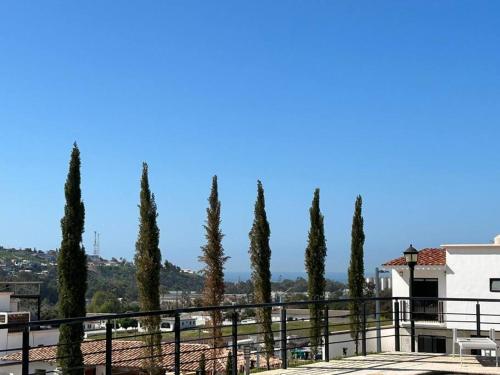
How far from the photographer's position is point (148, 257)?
92.2ft

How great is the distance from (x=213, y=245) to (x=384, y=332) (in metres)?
12.8

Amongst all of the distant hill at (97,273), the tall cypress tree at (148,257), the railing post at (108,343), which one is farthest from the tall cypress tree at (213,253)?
the distant hill at (97,273)

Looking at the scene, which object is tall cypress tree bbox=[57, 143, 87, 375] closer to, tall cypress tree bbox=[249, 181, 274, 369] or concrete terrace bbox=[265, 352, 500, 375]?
tall cypress tree bbox=[249, 181, 274, 369]

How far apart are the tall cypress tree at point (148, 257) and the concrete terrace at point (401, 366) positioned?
753 inches

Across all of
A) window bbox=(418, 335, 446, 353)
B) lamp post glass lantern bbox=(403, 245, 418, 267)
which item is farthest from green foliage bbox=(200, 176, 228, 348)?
lamp post glass lantern bbox=(403, 245, 418, 267)

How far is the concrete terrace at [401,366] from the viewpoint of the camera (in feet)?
27.2

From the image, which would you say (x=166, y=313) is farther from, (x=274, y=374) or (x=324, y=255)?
(x=324, y=255)

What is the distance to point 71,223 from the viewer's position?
25469 mm

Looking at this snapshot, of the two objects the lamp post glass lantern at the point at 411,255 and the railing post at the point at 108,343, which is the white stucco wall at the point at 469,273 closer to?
the lamp post glass lantern at the point at 411,255

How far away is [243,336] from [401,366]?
12.7 metres

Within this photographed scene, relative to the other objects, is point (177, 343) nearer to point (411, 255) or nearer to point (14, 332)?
point (411, 255)

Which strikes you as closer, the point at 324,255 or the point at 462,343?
the point at 462,343

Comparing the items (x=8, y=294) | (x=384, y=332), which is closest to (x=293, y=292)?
(x=384, y=332)

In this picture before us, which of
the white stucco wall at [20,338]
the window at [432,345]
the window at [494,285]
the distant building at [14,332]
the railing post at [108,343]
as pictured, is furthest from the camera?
the distant building at [14,332]
